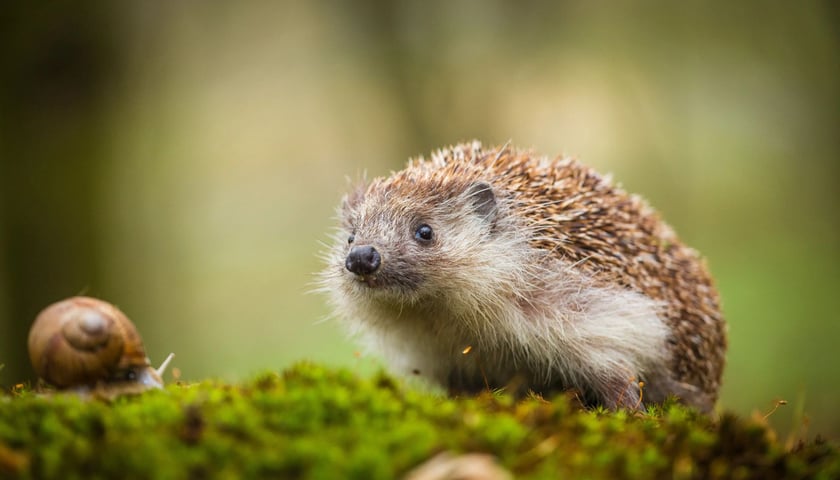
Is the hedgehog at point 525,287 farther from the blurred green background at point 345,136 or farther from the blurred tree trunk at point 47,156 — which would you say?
the blurred tree trunk at point 47,156

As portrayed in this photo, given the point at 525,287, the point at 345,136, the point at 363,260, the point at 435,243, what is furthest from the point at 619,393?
the point at 345,136

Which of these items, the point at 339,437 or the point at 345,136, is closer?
the point at 339,437

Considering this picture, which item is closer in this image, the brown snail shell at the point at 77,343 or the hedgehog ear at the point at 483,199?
the brown snail shell at the point at 77,343

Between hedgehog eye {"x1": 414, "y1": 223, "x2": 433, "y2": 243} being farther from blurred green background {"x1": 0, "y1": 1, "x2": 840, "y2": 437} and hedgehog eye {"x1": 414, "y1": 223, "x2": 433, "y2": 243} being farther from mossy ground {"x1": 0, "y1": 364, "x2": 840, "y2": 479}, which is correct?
blurred green background {"x1": 0, "y1": 1, "x2": 840, "y2": 437}

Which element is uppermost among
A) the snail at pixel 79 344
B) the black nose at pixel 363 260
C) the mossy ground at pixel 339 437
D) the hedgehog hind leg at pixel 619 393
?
the black nose at pixel 363 260

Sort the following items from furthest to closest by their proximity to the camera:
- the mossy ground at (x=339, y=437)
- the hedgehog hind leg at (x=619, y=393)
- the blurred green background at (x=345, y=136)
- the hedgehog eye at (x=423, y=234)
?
the blurred green background at (x=345, y=136)
the hedgehog eye at (x=423, y=234)
the hedgehog hind leg at (x=619, y=393)
the mossy ground at (x=339, y=437)

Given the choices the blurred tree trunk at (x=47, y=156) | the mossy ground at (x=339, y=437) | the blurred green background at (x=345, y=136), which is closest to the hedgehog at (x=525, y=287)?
the mossy ground at (x=339, y=437)

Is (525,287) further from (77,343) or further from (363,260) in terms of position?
(77,343)
